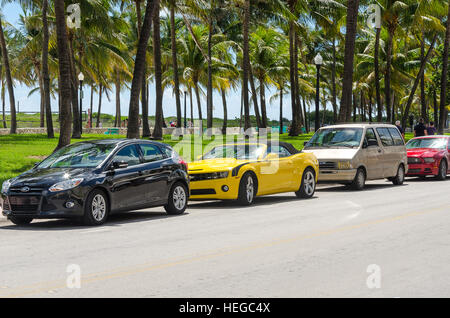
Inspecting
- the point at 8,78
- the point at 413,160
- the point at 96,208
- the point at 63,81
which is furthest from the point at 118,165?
the point at 8,78

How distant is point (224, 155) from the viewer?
16359mm

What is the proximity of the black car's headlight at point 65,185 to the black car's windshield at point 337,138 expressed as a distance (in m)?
10.2

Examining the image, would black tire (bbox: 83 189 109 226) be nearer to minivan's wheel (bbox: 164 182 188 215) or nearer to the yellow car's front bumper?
minivan's wheel (bbox: 164 182 188 215)

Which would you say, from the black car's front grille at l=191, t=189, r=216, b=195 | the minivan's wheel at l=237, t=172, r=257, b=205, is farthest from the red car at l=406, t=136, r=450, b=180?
the black car's front grille at l=191, t=189, r=216, b=195

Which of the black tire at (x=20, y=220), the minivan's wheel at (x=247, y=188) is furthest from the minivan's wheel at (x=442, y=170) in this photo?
the black tire at (x=20, y=220)

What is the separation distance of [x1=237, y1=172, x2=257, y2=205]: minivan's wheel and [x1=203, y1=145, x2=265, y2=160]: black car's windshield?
2.31 ft

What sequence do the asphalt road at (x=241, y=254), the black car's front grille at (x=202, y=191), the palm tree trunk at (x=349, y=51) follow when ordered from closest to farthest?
the asphalt road at (x=241, y=254) → the black car's front grille at (x=202, y=191) → the palm tree trunk at (x=349, y=51)

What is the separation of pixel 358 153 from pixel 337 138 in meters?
1.17

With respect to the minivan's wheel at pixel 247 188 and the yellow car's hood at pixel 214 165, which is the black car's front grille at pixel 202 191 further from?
the minivan's wheel at pixel 247 188

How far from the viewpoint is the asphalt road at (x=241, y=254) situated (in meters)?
6.70

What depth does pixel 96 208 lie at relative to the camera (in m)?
11.9

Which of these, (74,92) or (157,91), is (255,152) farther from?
(74,92)

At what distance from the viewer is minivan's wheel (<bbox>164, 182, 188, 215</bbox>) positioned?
13.8 m
